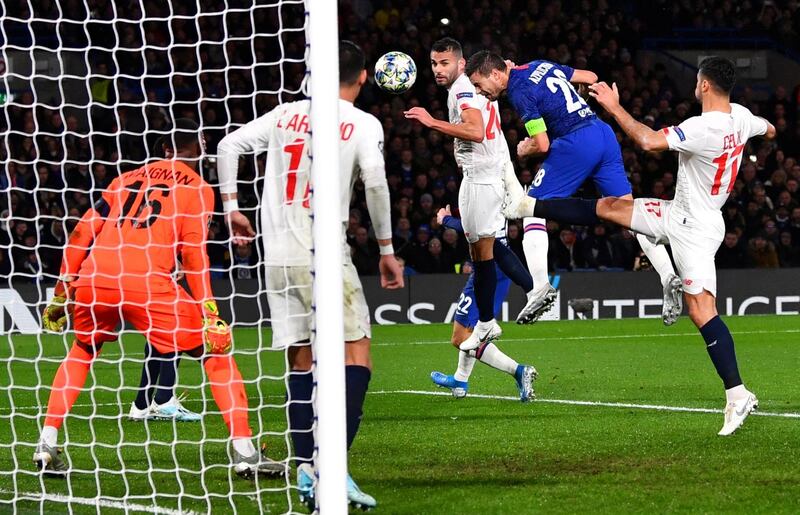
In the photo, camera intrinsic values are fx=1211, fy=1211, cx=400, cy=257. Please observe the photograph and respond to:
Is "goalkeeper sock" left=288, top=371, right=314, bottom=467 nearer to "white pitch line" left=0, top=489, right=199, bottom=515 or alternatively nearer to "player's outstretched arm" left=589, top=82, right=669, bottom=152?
"white pitch line" left=0, top=489, right=199, bottom=515

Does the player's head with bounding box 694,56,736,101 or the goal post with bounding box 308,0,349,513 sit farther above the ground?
the player's head with bounding box 694,56,736,101

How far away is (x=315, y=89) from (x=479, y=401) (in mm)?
5045

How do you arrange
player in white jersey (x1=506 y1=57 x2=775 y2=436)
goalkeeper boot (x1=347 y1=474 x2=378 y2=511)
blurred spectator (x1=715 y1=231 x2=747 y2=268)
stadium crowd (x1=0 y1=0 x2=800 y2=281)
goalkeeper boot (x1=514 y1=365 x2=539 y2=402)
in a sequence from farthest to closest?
blurred spectator (x1=715 y1=231 x2=747 y2=268)
stadium crowd (x1=0 y1=0 x2=800 y2=281)
goalkeeper boot (x1=514 y1=365 x2=539 y2=402)
player in white jersey (x1=506 y1=57 x2=775 y2=436)
goalkeeper boot (x1=347 y1=474 x2=378 y2=511)

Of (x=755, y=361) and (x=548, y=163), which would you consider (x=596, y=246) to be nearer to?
(x=755, y=361)

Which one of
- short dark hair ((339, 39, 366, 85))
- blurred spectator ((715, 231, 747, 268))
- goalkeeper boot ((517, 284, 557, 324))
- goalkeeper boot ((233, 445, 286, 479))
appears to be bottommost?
blurred spectator ((715, 231, 747, 268))

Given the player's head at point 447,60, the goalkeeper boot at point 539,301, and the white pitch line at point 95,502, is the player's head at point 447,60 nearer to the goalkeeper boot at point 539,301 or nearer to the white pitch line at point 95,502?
the goalkeeper boot at point 539,301

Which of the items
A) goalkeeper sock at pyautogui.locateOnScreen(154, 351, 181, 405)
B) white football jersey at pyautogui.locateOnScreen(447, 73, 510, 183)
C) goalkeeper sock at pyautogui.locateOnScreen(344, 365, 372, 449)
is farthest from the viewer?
white football jersey at pyautogui.locateOnScreen(447, 73, 510, 183)

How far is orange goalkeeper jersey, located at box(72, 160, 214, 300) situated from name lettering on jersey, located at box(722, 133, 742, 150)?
10.2ft

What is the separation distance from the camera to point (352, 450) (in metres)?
6.91

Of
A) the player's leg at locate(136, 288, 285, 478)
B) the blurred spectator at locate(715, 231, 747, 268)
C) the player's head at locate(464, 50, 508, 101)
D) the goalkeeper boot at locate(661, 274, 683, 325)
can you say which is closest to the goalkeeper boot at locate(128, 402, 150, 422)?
the player's leg at locate(136, 288, 285, 478)

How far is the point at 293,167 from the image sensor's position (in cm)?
534

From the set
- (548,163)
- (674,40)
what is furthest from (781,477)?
(674,40)

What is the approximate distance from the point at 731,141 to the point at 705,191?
36 centimetres

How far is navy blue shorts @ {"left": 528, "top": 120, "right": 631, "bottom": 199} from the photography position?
951cm
